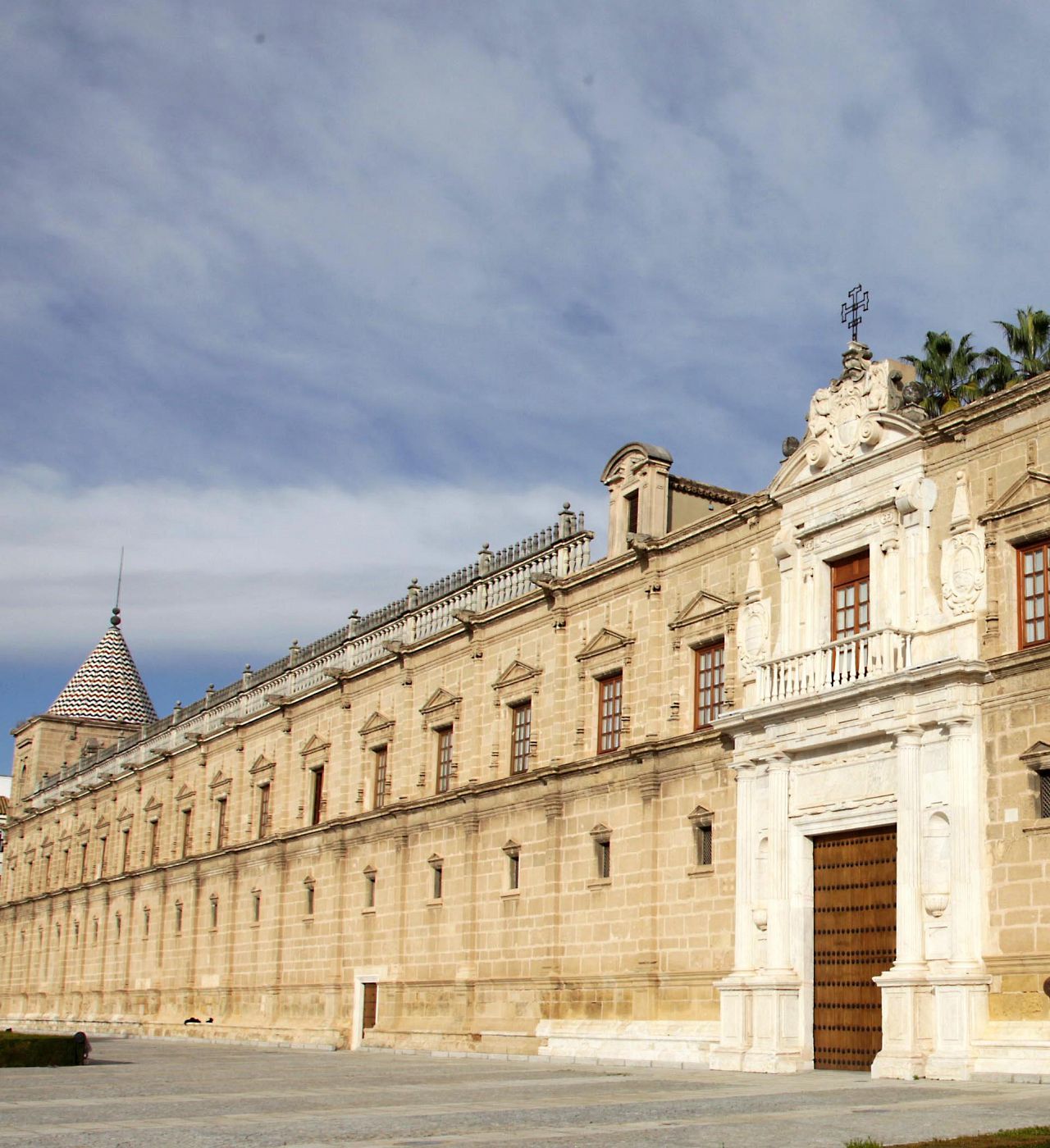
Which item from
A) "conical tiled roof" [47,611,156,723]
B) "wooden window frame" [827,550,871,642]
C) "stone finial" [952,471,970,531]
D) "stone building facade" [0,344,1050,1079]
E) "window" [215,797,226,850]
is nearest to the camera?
"stone building facade" [0,344,1050,1079]

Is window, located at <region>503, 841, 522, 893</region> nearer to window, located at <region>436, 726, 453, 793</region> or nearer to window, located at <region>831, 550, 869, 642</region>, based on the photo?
window, located at <region>436, 726, 453, 793</region>

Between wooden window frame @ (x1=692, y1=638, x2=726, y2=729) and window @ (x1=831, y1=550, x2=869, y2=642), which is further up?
window @ (x1=831, y1=550, x2=869, y2=642)

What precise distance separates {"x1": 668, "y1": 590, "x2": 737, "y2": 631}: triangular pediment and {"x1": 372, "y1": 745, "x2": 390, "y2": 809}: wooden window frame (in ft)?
39.4

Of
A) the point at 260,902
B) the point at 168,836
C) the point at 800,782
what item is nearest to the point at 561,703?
the point at 800,782

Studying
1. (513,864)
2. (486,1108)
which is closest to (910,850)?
(486,1108)

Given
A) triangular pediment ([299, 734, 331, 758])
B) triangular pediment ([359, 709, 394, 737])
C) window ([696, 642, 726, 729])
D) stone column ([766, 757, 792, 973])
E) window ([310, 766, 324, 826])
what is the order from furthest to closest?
window ([310, 766, 324, 826])
triangular pediment ([299, 734, 331, 758])
triangular pediment ([359, 709, 394, 737])
window ([696, 642, 726, 729])
stone column ([766, 757, 792, 973])

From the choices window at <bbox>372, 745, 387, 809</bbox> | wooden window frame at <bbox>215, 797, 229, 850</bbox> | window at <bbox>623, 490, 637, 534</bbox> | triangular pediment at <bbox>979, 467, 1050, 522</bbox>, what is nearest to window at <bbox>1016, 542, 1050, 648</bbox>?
triangular pediment at <bbox>979, 467, 1050, 522</bbox>

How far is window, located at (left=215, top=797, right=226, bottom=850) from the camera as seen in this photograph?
150ft

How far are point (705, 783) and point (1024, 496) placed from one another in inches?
306

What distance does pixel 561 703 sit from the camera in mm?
29797

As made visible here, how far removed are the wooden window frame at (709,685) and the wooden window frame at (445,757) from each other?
869 cm

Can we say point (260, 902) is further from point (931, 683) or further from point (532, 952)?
point (931, 683)

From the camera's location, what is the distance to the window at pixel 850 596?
76.0 feet

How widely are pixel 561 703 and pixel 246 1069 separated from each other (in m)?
9.42
